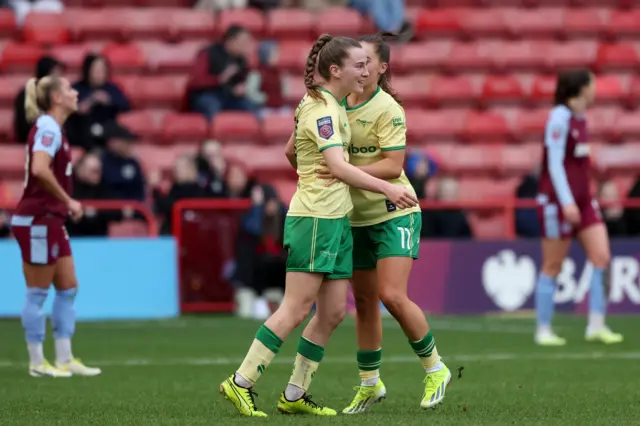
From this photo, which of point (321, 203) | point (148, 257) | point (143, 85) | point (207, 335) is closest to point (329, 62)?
point (321, 203)

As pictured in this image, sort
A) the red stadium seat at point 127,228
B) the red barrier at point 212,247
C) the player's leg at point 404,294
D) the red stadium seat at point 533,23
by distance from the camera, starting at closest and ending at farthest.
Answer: the player's leg at point 404,294
the red stadium seat at point 127,228
the red barrier at point 212,247
the red stadium seat at point 533,23

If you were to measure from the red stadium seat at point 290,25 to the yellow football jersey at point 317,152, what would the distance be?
1212 cm

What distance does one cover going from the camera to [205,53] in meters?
16.9

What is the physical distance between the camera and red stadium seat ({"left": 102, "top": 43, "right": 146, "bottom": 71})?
59.4 feet

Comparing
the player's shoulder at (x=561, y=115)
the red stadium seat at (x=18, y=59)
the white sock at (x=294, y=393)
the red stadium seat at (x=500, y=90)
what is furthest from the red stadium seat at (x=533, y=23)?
the white sock at (x=294, y=393)

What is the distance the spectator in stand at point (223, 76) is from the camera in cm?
1673

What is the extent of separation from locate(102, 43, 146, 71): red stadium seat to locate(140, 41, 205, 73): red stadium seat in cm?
12

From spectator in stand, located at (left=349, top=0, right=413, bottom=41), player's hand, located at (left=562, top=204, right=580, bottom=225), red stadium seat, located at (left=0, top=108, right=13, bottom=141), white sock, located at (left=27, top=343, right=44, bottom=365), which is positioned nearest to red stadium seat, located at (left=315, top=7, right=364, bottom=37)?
spectator in stand, located at (left=349, top=0, right=413, bottom=41)

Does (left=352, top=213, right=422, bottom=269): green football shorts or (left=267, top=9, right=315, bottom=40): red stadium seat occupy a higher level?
(left=267, top=9, right=315, bottom=40): red stadium seat

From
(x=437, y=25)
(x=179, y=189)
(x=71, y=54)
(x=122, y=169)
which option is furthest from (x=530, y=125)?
(x=71, y=54)

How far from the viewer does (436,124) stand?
59.9 ft

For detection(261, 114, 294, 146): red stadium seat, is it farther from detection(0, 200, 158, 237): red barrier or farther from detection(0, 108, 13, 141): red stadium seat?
detection(0, 108, 13, 141): red stadium seat

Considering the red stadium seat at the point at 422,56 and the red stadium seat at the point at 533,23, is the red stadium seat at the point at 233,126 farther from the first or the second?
the red stadium seat at the point at 533,23

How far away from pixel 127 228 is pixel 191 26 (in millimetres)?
4362
